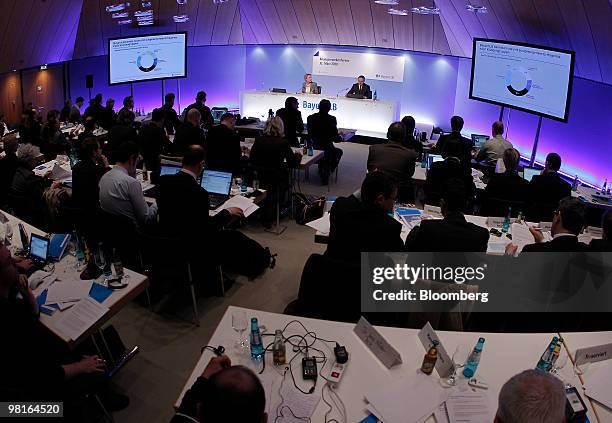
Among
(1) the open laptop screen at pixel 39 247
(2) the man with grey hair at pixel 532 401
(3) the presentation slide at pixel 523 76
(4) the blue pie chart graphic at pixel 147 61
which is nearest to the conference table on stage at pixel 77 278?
(1) the open laptop screen at pixel 39 247

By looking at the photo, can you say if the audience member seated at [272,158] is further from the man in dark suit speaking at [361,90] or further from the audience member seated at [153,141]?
the man in dark suit speaking at [361,90]

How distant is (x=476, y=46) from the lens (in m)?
8.83

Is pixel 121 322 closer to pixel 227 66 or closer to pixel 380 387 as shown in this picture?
pixel 380 387

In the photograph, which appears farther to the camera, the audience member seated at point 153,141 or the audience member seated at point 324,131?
the audience member seated at point 324,131

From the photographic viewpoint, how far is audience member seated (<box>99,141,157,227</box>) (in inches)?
168

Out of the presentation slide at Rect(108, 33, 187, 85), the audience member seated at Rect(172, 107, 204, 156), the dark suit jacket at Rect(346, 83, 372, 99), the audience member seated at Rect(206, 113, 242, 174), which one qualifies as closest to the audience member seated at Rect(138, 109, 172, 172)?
the audience member seated at Rect(172, 107, 204, 156)

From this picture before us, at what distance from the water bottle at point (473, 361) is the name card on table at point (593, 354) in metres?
0.56

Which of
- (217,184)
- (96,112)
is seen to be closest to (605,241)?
(217,184)

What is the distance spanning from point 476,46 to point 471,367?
760cm

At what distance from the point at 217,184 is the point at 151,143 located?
7.15 ft

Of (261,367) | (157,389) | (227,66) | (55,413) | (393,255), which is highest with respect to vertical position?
(227,66)

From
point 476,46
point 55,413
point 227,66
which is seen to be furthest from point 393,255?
point 227,66

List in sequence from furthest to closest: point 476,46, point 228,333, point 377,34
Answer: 1. point 377,34
2. point 476,46
3. point 228,333

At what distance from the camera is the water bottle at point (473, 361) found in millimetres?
2604
